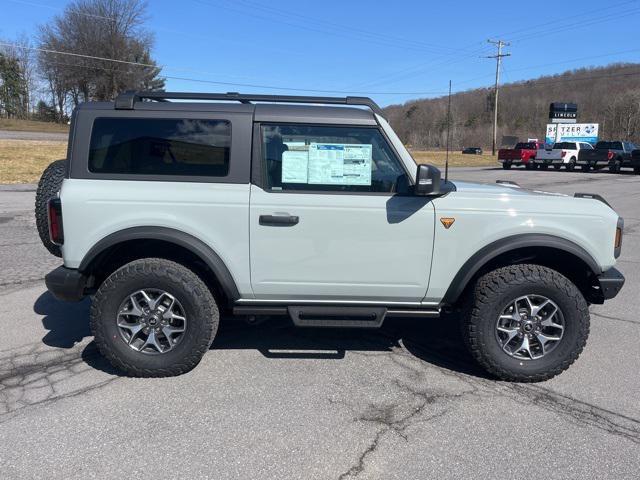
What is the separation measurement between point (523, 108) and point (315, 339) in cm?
12744

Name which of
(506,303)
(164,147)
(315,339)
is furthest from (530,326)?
(164,147)

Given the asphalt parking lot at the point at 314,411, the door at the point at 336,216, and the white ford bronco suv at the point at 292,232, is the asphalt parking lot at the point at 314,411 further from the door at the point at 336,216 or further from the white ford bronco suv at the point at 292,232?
the door at the point at 336,216

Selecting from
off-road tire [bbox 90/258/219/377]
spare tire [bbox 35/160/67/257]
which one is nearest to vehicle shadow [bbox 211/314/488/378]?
off-road tire [bbox 90/258/219/377]

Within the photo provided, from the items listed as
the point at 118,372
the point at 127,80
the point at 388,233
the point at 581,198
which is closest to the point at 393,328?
the point at 388,233

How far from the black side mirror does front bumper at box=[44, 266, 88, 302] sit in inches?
97.4

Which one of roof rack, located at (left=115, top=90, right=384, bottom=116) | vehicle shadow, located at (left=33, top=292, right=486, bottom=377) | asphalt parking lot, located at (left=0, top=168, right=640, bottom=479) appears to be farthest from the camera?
vehicle shadow, located at (left=33, top=292, right=486, bottom=377)

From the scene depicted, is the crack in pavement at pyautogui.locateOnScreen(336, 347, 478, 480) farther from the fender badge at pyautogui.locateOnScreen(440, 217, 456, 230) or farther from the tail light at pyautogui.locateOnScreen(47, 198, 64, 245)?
the tail light at pyautogui.locateOnScreen(47, 198, 64, 245)

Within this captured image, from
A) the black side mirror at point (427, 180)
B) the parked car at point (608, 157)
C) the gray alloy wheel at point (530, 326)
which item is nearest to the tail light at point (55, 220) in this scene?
the black side mirror at point (427, 180)

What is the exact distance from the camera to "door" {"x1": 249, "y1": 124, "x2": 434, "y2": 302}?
11.6ft

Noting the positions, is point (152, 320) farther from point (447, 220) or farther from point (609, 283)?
point (609, 283)

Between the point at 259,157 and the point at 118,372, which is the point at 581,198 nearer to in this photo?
the point at 259,157

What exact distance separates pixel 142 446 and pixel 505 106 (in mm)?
132642

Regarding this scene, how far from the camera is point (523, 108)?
118m

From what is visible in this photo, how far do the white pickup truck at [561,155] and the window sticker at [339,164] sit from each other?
33.2 metres
